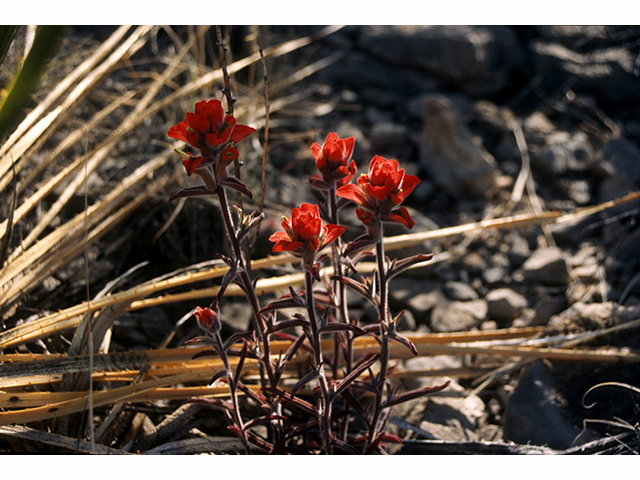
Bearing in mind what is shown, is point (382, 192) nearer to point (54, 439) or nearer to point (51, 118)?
point (54, 439)

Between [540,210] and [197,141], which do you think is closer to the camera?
[197,141]

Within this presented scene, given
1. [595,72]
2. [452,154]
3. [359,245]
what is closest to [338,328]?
[359,245]

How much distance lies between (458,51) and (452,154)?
0.87m

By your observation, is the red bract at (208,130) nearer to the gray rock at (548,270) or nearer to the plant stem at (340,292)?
the plant stem at (340,292)

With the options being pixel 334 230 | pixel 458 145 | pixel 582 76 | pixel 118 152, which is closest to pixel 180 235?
pixel 118 152

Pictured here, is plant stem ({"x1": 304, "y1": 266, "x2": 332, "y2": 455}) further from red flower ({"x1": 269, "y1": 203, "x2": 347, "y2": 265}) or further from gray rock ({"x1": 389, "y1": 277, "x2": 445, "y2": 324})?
gray rock ({"x1": 389, "y1": 277, "x2": 445, "y2": 324})

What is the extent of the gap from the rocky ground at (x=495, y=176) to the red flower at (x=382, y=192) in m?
0.70

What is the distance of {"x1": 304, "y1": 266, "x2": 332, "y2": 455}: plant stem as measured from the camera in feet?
3.22

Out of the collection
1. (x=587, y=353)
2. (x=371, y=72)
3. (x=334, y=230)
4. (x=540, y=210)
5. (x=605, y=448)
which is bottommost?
(x=605, y=448)

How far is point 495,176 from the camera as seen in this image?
266 centimetres

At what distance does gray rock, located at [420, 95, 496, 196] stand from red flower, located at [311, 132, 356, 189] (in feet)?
5.46

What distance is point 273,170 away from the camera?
2574mm

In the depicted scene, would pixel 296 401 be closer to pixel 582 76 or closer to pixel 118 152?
pixel 118 152

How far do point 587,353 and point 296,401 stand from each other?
85 cm
